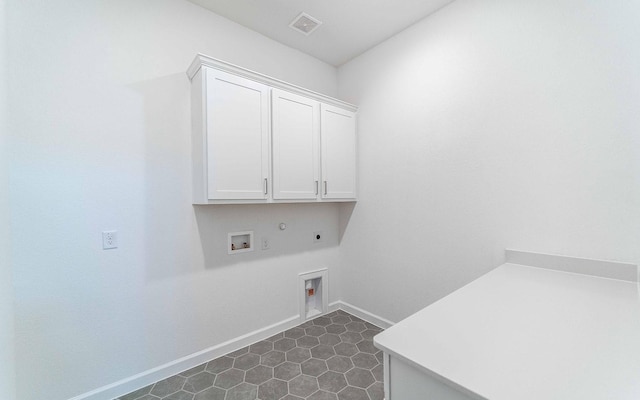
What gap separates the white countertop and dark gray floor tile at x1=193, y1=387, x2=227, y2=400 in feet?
4.69

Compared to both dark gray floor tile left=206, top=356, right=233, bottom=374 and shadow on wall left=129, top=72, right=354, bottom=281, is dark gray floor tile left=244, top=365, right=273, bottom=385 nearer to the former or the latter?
dark gray floor tile left=206, top=356, right=233, bottom=374

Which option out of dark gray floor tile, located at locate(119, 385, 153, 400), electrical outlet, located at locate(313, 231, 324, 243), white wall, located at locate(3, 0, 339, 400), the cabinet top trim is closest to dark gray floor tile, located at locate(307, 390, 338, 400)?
white wall, located at locate(3, 0, 339, 400)

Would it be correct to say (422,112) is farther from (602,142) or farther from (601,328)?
(601,328)

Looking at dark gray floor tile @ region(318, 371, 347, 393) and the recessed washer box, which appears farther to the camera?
the recessed washer box

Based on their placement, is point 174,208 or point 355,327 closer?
point 174,208

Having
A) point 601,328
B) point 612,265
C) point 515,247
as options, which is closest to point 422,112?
point 515,247

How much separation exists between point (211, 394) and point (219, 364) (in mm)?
323

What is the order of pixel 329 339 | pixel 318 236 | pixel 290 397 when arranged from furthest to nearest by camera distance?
pixel 318 236
pixel 329 339
pixel 290 397

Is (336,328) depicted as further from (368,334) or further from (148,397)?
(148,397)

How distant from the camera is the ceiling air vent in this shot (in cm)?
210

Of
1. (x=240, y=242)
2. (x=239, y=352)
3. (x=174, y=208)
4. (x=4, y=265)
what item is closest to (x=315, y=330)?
(x=239, y=352)

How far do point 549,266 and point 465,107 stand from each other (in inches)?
48.1

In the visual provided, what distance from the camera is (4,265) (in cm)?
112

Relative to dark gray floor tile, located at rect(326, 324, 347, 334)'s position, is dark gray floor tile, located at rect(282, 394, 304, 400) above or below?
above
